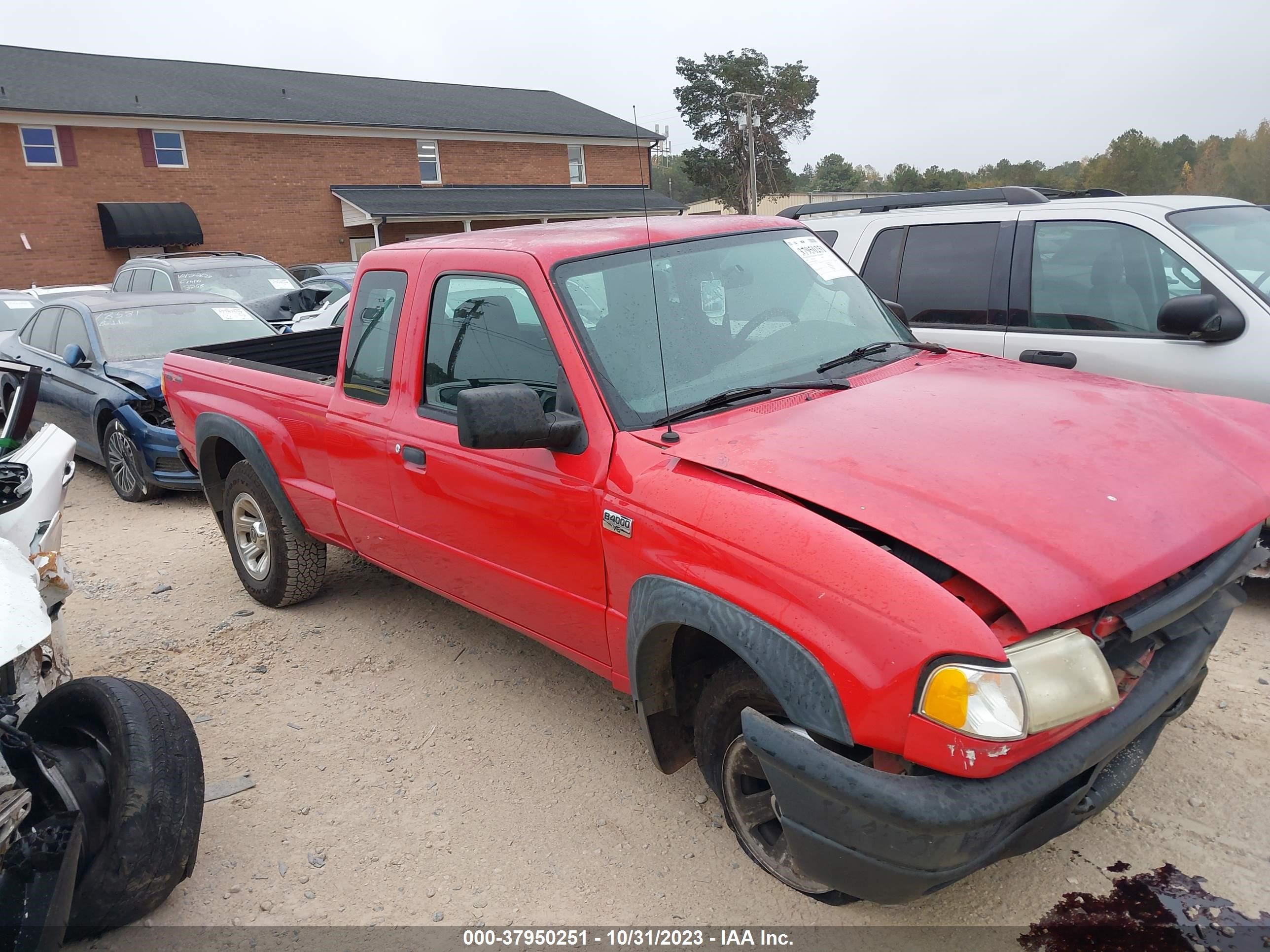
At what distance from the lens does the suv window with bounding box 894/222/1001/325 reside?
5.40 m

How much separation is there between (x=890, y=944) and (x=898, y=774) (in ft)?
2.52


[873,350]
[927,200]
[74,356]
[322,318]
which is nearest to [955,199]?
[927,200]

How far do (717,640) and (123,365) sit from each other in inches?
280

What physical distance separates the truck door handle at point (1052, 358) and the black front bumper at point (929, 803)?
2722mm

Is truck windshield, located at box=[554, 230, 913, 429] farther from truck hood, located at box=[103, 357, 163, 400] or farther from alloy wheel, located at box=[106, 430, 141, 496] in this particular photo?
alloy wheel, located at box=[106, 430, 141, 496]

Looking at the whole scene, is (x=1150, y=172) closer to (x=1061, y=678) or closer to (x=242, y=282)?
(x=242, y=282)

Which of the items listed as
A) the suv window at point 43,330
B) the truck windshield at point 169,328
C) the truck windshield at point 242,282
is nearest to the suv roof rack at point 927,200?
the truck windshield at point 169,328

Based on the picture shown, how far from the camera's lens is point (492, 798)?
135 inches

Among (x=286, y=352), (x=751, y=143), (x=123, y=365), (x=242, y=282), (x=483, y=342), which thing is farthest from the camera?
(x=242, y=282)

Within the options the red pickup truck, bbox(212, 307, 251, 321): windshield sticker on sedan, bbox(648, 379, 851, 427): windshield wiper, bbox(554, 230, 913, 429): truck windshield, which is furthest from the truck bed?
bbox(648, 379, 851, 427): windshield wiper

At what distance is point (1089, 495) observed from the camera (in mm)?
2404

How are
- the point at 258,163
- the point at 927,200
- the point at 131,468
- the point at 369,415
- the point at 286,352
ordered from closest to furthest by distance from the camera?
the point at 369,415
the point at 286,352
the point at 927,200
the point at 131,468
the point at 258,163

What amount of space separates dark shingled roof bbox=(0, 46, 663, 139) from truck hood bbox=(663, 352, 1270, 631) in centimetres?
2326

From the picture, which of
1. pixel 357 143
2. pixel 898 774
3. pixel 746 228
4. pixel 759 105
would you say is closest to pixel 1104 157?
pixel 759 105
